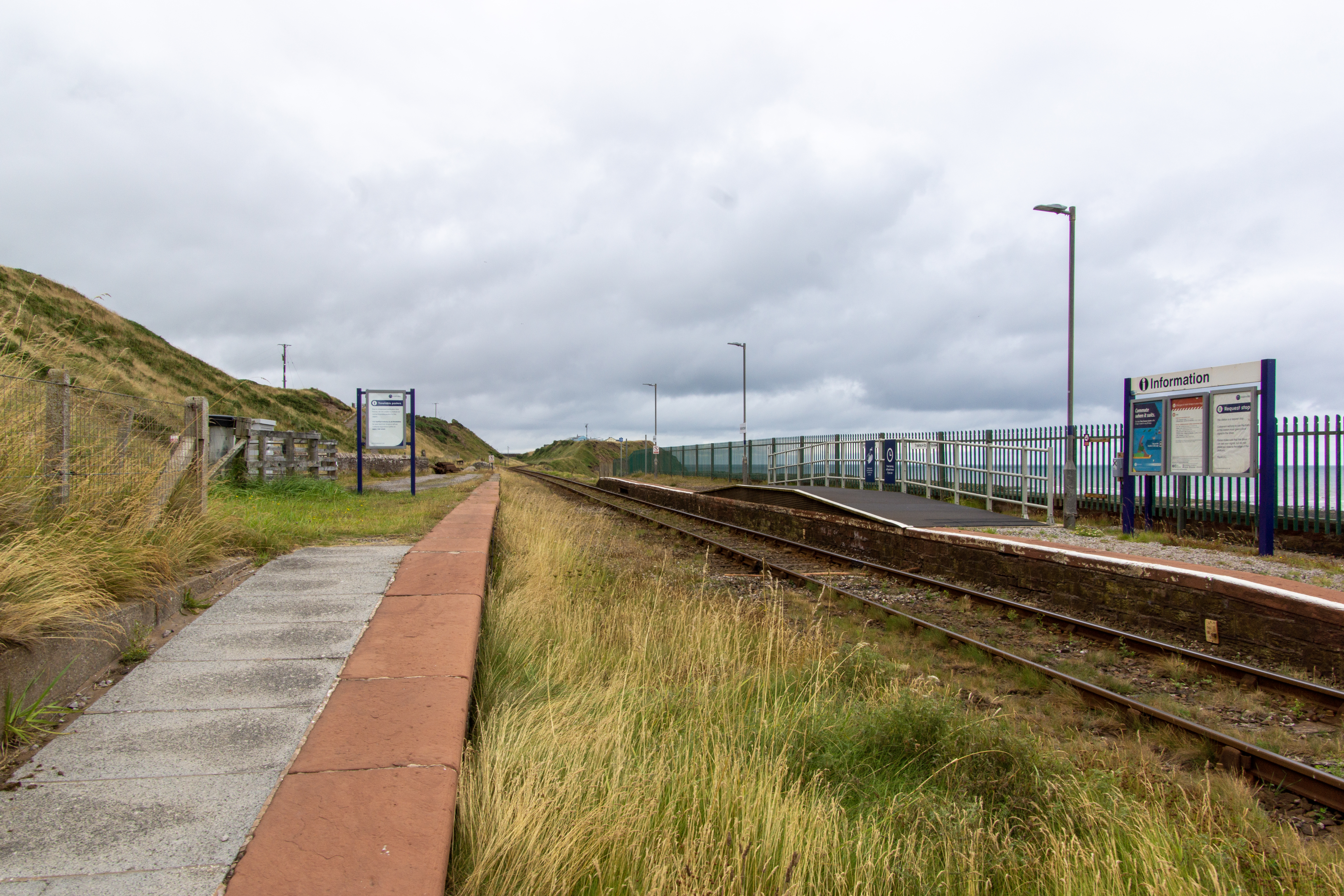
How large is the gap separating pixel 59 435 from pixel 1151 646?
8.08 m

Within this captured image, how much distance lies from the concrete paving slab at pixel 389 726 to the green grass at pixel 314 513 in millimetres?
3560

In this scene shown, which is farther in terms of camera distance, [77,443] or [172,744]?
[77,443]

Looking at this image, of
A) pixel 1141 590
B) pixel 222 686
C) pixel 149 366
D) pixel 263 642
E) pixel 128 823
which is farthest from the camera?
pixel 149 366

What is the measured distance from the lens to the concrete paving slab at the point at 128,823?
2000 millimetres

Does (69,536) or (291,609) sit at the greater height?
(69,536)

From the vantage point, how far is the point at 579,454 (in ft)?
358

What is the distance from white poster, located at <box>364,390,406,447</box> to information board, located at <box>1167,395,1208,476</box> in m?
16.0

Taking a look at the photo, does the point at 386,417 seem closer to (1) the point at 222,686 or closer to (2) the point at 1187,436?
(1) the point at 222,686

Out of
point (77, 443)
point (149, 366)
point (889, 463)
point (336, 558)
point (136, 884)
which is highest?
point (149, 366)

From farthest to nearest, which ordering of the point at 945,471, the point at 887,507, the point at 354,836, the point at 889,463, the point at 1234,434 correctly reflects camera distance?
1. the point at 889,463
2. the point at 945,471
3. the point at 887,507
4. the point at 1234,434
5. the point at 354,836

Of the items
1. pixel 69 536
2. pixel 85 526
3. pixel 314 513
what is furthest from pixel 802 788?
pixel 314 513

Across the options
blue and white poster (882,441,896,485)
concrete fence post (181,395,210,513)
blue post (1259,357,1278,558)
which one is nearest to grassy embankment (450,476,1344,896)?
concrete fence post (181,395,210,513)

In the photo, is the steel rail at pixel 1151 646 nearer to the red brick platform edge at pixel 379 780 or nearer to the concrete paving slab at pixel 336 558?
the red brick platform edge at pixel 379 780

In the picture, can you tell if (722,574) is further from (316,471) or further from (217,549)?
(316,471)
